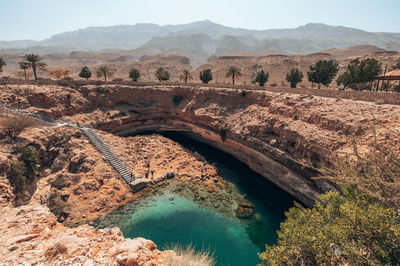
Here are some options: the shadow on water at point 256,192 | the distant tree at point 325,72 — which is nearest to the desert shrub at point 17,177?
the shadow on water at point 256,192

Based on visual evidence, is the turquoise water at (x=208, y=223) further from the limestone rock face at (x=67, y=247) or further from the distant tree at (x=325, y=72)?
the distant tree at (x=325, y=72)

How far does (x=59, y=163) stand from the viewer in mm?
27703

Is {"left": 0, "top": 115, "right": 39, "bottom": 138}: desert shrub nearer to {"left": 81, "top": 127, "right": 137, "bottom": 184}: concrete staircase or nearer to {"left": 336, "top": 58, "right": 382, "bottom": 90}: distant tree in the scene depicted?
{"left": 81, "top": 127, "right": 137, "bottom": 184}: concrete staircase

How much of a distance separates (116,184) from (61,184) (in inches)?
263

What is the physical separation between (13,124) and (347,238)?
37035 mm

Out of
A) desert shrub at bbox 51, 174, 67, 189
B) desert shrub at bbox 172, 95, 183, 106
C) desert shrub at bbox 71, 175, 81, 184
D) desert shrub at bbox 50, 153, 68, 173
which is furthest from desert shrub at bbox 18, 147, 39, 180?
desert shrub at bbox 172, 95, 183, 106

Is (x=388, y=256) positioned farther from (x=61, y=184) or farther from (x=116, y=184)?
(x=61, y=184)

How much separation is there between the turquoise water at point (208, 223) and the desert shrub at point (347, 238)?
856cm

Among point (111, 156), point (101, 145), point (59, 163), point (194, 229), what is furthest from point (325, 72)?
point (59, 163)

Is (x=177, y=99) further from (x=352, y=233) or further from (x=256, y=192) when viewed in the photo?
(x=352, y=233)

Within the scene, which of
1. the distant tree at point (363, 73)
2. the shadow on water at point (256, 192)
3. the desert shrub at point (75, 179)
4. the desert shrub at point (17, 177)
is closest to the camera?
the desert shrub at point (17, 177)

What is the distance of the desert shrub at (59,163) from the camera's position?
2698 centimetres

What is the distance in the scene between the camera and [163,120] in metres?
48.9

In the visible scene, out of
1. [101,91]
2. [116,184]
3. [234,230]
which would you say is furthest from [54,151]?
[234,230]
